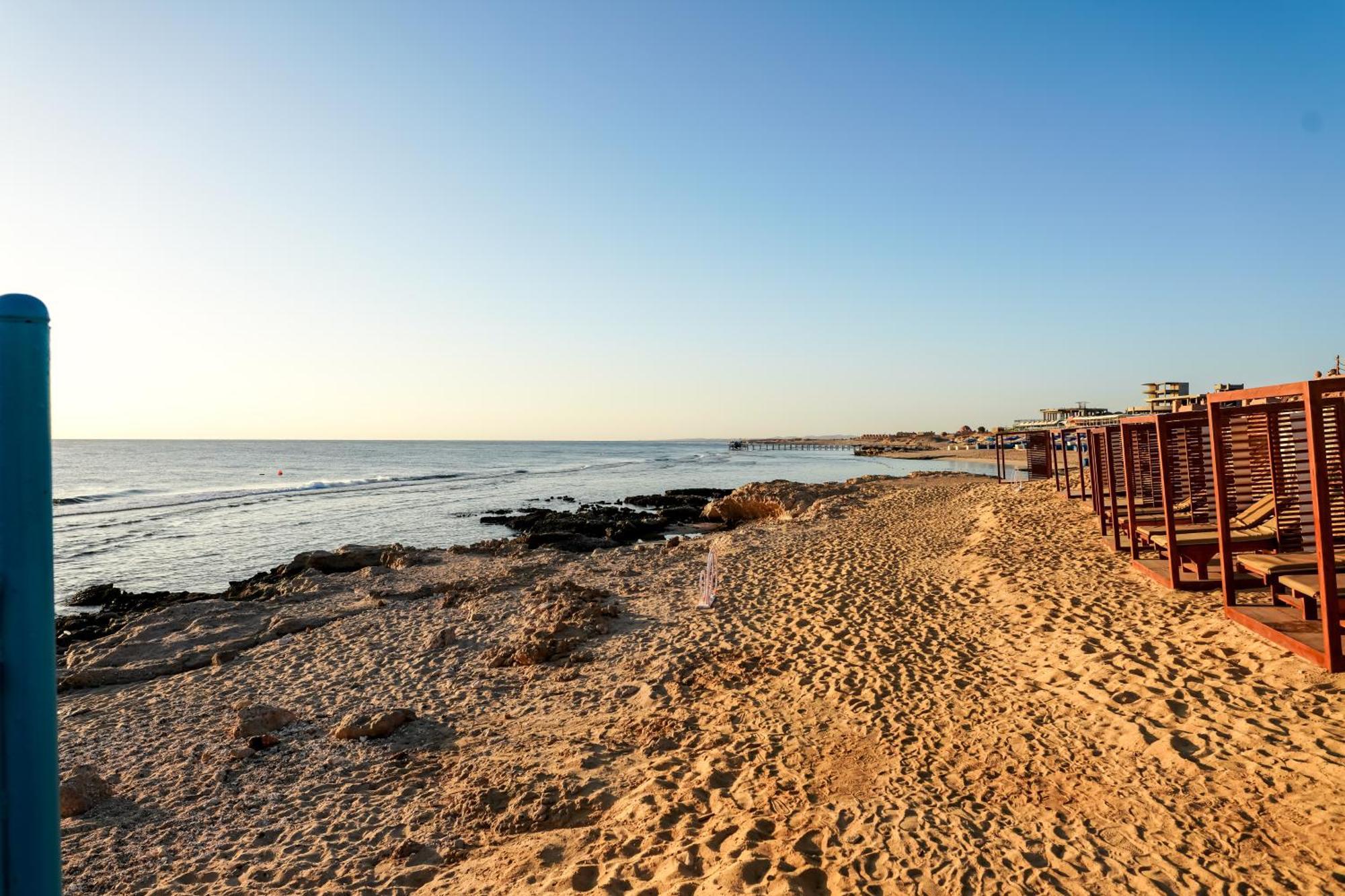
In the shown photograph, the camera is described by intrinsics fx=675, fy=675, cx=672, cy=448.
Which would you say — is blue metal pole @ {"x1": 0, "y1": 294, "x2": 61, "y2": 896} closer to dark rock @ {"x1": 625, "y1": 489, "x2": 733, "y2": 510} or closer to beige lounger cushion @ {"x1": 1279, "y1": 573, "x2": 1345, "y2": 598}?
beige lounger cushion @ {"x1": 1279, "y1": 573, "x2": 1345, "y2": 598}

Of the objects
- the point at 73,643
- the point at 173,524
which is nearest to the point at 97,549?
the point at 173,524

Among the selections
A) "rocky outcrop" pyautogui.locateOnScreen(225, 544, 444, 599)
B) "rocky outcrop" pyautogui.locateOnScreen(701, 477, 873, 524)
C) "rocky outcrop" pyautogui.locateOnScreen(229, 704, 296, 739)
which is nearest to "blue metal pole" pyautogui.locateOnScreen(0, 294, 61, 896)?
"rocky outcrop" pyautogui.locateOnScreen(229, 704, 296, 739)

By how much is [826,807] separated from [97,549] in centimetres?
2648

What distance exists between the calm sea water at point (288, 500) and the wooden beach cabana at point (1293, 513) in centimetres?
1959

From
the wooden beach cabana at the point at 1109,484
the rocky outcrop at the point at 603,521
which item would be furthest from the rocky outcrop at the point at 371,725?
the rocky outcrop at the point at 603,521

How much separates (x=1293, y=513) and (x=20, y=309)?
9.45 metres

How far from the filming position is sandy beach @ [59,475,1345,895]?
4.04m

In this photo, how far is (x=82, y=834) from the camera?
17.0ft

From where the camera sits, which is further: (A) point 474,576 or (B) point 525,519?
(B) point 525,519

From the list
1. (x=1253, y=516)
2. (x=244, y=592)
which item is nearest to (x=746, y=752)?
(x=1253, y=516)

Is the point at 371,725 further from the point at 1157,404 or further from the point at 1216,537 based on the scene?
the point at 1157,404

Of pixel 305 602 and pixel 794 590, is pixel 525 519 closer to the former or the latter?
pixel 305 602

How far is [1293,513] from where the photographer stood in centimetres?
682

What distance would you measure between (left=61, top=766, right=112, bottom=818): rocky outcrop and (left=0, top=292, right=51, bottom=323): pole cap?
5853 mm
